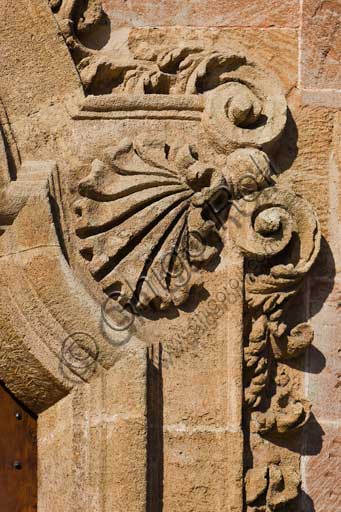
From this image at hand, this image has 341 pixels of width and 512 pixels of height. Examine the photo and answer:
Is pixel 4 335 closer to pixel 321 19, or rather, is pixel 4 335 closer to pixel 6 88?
pixel 6 88

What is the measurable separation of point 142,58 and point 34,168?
1.52 ft

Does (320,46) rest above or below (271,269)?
above

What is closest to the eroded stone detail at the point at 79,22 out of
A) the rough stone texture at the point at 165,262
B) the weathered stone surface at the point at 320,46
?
the rough stone texture at the point at 165,262

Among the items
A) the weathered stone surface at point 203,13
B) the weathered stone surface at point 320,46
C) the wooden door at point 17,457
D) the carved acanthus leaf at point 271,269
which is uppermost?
the weathered stone surface at point 203,13

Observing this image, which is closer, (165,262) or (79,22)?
(165,262)

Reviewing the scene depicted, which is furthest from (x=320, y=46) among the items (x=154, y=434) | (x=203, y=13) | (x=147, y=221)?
(x=154, y=434)

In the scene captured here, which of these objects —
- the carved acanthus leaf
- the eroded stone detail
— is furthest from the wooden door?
the eroded stone detail

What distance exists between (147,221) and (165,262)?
0.13m

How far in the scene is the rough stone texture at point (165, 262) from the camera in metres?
3.85

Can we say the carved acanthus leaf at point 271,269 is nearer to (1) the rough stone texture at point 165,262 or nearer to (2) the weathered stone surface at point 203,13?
(1) the rough stone texture at point 165,262

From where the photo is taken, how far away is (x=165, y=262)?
12.8 ft

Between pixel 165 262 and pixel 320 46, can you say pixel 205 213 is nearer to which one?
pixel 165 262

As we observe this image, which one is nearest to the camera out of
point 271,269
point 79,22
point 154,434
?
point 154,434

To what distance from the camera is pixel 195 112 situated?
4.02 metres
